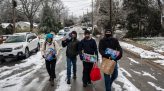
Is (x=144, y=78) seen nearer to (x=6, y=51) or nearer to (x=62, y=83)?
(x=62, y=83)

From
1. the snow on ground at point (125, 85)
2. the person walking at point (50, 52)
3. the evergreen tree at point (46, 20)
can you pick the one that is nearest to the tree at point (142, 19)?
the evergreen tree at point (46, 20)

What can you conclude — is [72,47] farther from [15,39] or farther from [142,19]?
[142,19]

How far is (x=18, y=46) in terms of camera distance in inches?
816

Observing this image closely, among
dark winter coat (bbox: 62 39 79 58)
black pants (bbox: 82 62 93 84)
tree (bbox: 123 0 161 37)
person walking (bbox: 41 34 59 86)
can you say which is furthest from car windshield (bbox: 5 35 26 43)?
tree (bbox: 123 0 161 37)

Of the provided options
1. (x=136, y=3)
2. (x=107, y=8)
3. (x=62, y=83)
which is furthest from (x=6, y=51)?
(x=107, y=8)

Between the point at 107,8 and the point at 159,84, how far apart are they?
39921 mm

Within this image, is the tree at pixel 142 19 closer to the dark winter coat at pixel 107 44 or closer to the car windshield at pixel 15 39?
the car windshield at pixel 15 39

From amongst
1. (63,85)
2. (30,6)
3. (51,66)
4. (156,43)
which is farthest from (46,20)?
(63,85)

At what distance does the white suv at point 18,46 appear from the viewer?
20344mm

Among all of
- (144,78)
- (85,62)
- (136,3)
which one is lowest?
(144,78)

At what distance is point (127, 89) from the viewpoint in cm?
1030

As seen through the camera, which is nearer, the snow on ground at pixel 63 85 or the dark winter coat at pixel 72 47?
the snow on ground at pixel 63 85

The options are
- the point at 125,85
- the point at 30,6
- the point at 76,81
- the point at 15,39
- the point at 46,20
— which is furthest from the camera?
the point at 30,6

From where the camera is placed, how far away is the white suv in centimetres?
2034
